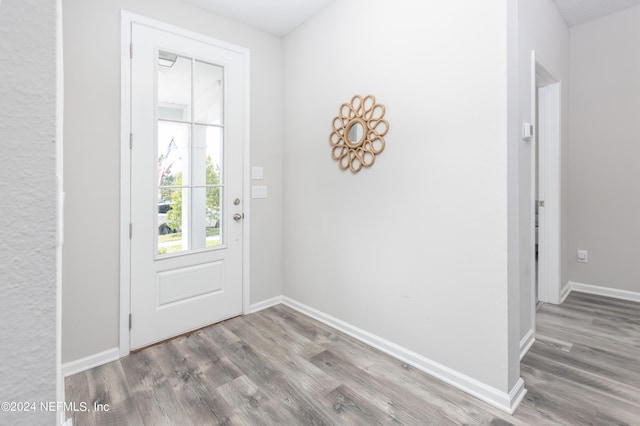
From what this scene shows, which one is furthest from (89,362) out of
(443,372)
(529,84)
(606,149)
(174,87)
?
(606,149)

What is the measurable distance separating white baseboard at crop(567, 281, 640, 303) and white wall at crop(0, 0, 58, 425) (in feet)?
13.8

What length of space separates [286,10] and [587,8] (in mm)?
2756

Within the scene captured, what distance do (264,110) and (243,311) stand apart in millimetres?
1848

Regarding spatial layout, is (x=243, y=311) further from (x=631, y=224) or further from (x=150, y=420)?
(x=631, y=224)

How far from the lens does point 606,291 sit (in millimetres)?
3143

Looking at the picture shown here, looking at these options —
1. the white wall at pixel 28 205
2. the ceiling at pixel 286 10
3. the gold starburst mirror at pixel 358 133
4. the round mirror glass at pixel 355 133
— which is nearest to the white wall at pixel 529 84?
the ceiling at pixel 286 10

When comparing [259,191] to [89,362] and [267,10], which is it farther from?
[89,362]

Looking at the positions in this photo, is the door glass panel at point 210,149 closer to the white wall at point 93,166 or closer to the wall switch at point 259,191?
the wall switch at point 259,191

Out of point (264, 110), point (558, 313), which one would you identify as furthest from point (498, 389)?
point (264, 110)

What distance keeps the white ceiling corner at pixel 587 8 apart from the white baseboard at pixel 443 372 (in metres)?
3.18

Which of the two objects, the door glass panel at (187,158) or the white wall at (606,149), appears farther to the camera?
the white wall at (606,149)

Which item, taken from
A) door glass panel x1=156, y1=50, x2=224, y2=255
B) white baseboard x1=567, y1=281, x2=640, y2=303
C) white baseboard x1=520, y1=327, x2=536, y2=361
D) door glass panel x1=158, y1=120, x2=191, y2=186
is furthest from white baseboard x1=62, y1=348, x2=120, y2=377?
white baseboard x1=567, y1=281, x2=640, y2=303

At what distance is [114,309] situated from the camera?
2.13m

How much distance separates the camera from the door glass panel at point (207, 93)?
8.09 ft
